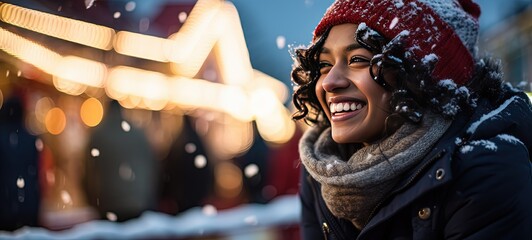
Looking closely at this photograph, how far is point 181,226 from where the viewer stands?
142 inches

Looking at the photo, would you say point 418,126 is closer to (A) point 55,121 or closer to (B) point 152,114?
(B) point 152,114

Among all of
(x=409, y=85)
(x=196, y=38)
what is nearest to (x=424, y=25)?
(x=409, y=85)

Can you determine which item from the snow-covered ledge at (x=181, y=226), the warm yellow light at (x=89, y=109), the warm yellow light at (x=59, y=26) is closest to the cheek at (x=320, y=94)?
the snow-covered ledge at (x=181, y=226)

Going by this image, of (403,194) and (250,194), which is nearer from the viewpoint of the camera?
(403,194)

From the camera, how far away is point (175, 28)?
532cm

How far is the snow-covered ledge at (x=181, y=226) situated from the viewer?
346cm

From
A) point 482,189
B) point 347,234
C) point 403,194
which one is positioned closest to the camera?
point 482,189

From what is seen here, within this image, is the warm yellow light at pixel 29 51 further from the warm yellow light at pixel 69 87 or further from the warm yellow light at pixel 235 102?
the warm yellow light at pixel 235 102

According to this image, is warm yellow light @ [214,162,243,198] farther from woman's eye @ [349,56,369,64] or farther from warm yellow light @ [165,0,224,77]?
woman's eye @ [349,56,369,64]

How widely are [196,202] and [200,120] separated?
3.46 feet

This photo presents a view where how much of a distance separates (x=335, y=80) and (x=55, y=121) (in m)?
5.77

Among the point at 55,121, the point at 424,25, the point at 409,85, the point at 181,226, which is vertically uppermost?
the point at 424,25

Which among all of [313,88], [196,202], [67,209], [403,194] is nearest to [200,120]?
[196,202]

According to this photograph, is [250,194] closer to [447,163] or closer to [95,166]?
[95,166]
